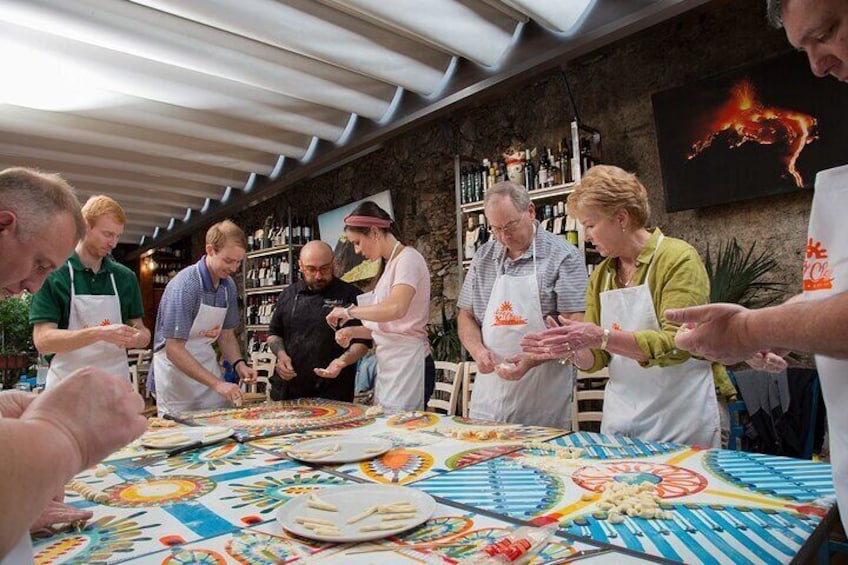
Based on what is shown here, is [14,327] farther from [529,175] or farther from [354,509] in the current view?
[354,509]

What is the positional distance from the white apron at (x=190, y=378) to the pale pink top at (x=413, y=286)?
96 cm

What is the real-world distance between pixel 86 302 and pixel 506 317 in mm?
2047

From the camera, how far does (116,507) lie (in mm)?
1309

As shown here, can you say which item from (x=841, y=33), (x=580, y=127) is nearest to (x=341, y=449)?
(x=841, y=33)

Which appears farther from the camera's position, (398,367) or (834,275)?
(398,367)

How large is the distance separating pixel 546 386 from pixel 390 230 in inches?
51.0

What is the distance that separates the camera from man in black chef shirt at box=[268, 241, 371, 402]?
3344 mm

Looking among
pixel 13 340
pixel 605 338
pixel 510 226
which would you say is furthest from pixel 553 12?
pixel 13 340

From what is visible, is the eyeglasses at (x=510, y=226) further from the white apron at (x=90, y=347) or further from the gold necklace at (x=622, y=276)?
the white apron at (x=90, y=347)

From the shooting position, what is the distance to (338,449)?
1.75 metres

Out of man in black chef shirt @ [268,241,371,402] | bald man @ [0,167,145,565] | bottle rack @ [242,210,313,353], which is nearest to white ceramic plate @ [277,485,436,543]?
bald man @ [0,167,145,565]

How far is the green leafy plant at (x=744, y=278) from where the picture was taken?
12.0 ft

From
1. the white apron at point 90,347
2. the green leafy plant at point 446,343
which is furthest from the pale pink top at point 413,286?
the green leafy plant at point 446,343

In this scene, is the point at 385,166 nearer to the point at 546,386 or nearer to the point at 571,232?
the point at 571,232
